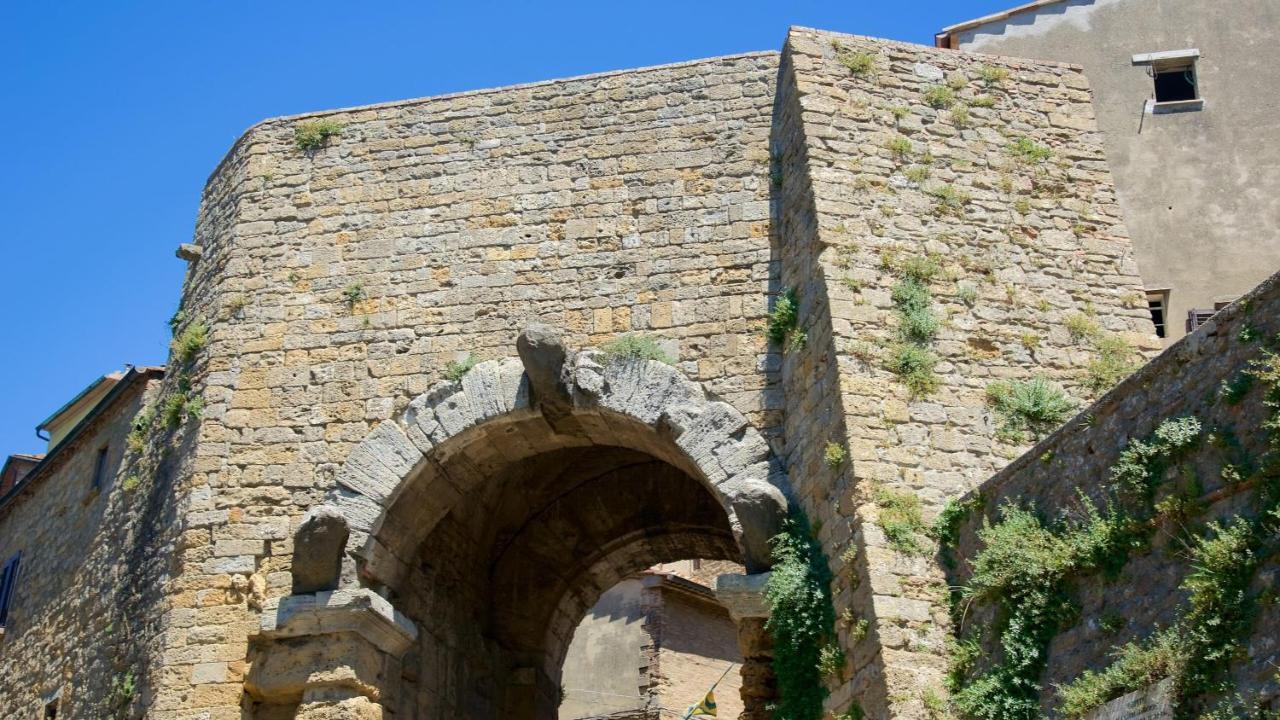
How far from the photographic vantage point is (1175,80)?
44.2ft

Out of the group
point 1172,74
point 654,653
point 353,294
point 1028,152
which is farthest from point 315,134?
point 654,653

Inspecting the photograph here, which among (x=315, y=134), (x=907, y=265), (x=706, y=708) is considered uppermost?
(x=315, y=134)

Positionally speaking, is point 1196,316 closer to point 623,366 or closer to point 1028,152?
point 1028,152

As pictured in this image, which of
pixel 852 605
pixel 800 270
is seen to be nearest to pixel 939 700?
pixel 852 605

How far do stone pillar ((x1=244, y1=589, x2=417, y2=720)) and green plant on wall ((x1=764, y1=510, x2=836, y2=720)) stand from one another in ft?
9.23

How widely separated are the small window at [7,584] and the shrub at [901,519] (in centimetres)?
961

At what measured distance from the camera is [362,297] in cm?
1088

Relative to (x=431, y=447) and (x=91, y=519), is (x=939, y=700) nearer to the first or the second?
(x=431, y=447)

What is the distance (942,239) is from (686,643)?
13171 millimetres

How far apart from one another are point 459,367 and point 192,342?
2290mm

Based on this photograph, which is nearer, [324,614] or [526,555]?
[324,614]

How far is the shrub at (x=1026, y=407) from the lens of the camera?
357 inches

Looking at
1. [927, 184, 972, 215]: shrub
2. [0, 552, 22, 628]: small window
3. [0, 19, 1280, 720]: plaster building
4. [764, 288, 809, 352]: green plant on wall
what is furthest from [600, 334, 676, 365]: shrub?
[0, 552, 22, 628]: small window

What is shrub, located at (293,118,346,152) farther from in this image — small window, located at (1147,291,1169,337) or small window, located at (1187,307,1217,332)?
small window, located at (1187,307,1217,332)
